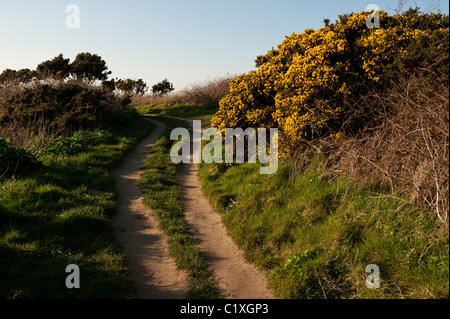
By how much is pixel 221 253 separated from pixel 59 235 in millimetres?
2711

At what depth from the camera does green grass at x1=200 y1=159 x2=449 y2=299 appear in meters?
3.92

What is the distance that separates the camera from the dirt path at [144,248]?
4520mm

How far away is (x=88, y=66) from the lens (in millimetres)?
27125

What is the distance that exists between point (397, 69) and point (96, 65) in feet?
85.7

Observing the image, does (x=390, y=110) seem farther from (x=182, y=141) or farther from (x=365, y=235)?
(x=182, y=141)

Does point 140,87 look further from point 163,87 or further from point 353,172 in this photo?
point 353,172

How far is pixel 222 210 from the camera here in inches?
273

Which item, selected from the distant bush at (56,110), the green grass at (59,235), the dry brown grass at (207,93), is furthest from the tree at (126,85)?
the green grass at (59,235)

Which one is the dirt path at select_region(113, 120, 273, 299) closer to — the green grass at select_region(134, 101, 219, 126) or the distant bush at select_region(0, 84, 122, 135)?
the distant bush at select_region(0, 84, 122, 135)

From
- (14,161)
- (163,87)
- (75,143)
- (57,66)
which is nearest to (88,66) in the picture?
(57,66)

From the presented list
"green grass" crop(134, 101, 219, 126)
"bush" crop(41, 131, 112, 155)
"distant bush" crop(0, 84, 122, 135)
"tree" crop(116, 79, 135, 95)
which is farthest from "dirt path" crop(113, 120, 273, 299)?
"tree" crop(116, 79, 135, 95)

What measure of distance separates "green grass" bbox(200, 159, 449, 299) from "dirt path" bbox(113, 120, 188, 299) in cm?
130

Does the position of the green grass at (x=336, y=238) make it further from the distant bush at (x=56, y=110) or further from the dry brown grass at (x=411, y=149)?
the distant bush at (x=56, y=110)
